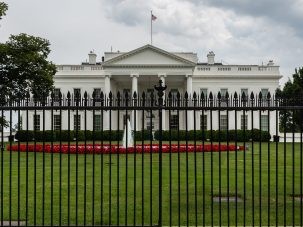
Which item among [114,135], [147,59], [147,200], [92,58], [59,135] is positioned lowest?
[147,200]

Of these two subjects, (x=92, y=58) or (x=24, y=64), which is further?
(x=92, y=58)

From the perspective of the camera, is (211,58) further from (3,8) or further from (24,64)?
(3,8)

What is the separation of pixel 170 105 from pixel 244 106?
1.09 metres

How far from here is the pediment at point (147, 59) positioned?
54094mm

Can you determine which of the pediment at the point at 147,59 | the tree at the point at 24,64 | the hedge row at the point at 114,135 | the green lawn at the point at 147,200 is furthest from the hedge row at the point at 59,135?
the pediment at the point at 147,59

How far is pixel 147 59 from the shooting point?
54438 millimetres

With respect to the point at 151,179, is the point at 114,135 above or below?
below

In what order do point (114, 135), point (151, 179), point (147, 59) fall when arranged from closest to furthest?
point (151, 179) < point (114, 135) < point (147, 59)

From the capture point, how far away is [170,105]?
771 centimetres

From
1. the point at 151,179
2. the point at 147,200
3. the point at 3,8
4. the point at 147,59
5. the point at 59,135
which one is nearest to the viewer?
the point at 151,179

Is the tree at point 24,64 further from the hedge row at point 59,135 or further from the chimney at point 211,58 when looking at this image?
the chimney at point 211,58

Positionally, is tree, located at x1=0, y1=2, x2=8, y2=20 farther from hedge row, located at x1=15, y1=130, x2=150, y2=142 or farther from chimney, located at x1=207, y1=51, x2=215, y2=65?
chimney, located at x1=207, y1=51, x2=215, y2=65

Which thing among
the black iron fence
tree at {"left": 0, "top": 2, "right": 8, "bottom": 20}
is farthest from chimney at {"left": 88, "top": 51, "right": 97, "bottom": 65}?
the black iron fence

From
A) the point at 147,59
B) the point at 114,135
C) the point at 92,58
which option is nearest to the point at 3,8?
the point at 114,135
